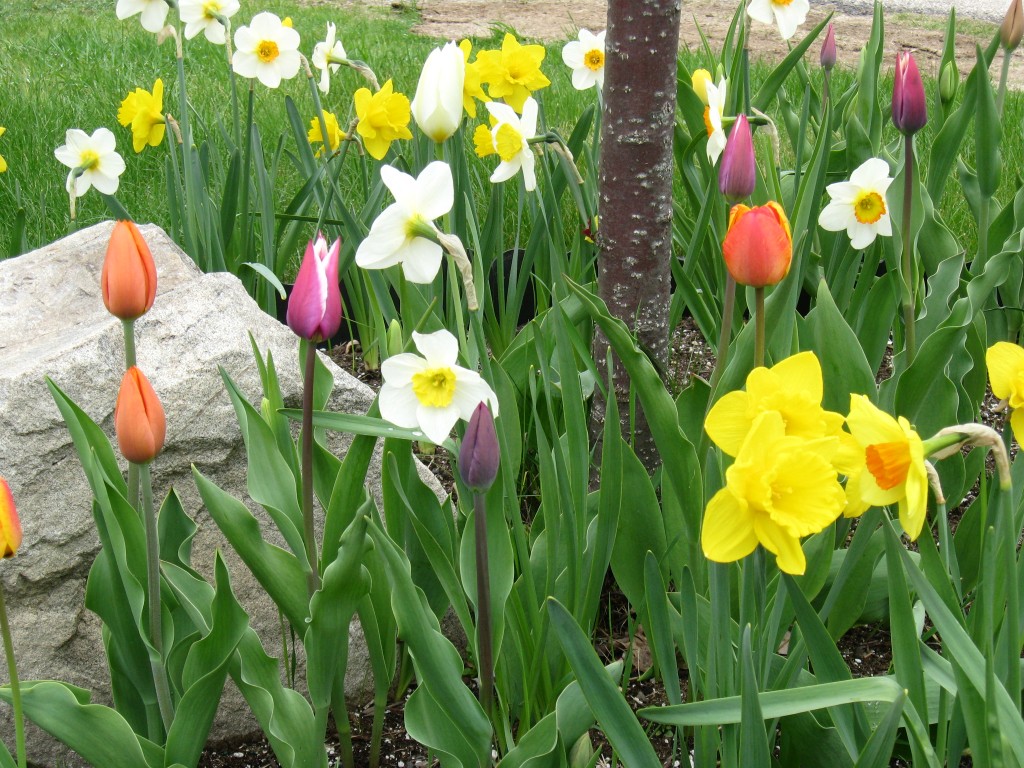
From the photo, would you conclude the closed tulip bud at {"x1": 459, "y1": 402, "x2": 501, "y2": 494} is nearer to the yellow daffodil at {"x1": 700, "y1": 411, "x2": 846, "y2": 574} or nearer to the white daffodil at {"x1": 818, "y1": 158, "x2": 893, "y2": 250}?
the yellow daffodil at {"x1": 700, "y1": 411, "x2": 846, "y2": 574}

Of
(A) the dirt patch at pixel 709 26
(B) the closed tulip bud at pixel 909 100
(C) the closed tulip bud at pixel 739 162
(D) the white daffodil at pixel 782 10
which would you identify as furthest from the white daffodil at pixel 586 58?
(A) the dirt patch at pixel 709 26

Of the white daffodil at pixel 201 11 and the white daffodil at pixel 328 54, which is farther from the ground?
the white daffodil at pixel 201 11

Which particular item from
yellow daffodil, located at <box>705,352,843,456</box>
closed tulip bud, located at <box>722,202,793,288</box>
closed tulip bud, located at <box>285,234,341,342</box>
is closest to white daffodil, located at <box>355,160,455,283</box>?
closed tulip bud, located at <box>285,234,341,342</box>

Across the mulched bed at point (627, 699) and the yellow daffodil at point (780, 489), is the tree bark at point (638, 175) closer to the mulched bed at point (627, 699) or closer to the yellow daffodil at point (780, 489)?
the mulched bed at point (627, 699)

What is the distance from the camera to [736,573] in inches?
54.5

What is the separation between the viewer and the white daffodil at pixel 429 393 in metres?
1.11

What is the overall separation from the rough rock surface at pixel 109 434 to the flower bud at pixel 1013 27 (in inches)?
56.9

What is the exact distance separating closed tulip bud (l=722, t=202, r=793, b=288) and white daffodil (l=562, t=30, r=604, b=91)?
1.36 m

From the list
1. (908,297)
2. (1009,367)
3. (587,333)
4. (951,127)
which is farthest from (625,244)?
(1009,367)

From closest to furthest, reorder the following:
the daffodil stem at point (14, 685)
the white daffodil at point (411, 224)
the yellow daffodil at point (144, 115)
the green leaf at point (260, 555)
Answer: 1. the daffodil stem at point (14, 685)
2. the white daffodil at point (411, 224)
3. the green leaf at point (260, 555)
4. the yellow daffodil at point (144, 115)

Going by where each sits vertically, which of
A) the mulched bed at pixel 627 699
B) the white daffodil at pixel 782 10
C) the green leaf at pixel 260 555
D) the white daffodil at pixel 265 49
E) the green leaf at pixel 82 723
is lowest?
the mulched bed at pixel 627 699

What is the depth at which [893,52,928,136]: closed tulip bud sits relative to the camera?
154 cm

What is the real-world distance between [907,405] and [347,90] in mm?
3164

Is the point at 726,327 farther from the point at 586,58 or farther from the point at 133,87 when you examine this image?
the point at 133,87
